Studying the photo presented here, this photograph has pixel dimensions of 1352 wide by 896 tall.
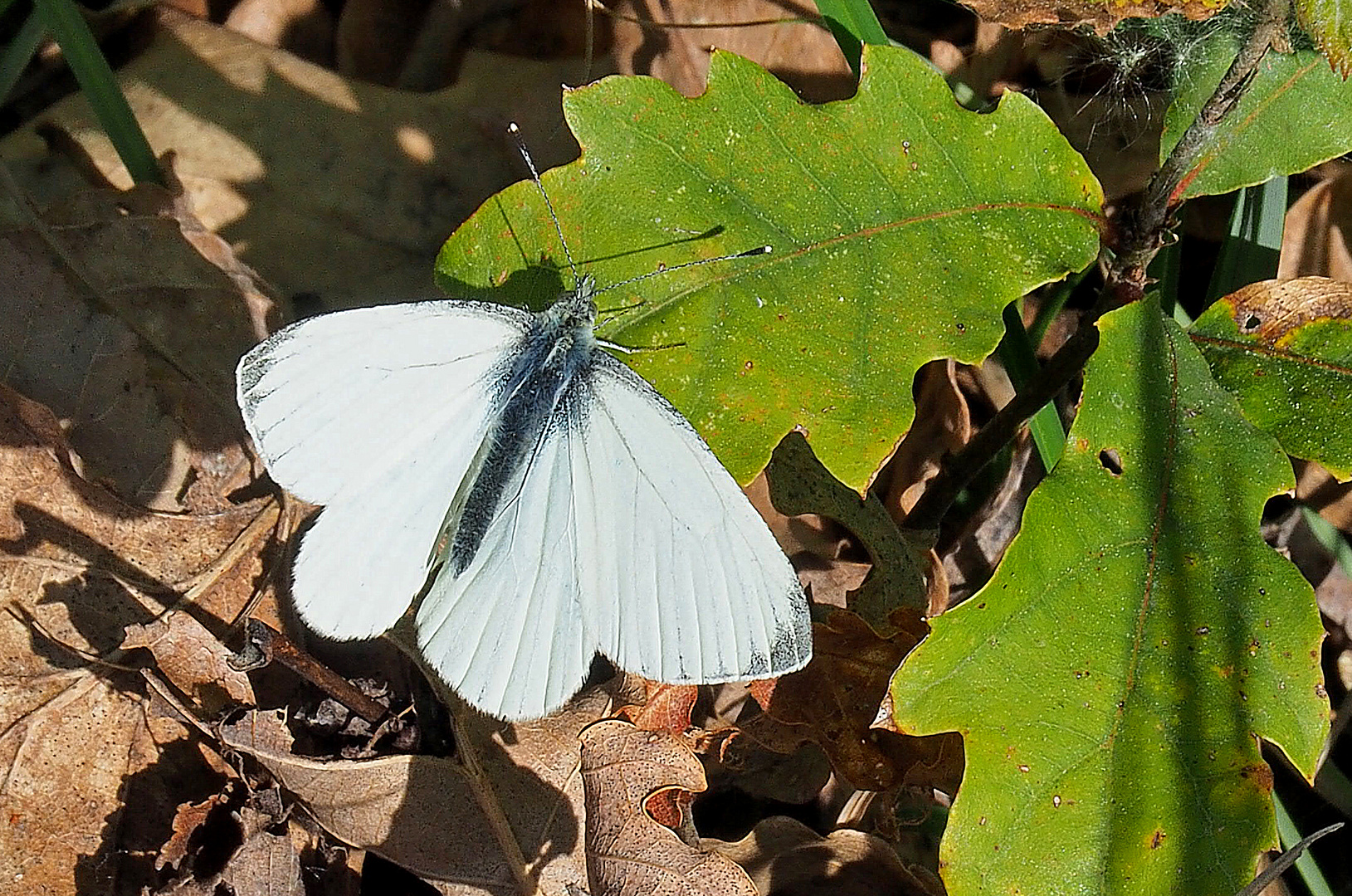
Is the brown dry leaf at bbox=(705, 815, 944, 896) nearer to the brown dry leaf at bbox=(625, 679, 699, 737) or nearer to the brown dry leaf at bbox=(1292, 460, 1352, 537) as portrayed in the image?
the brown dry leaf at bbox=(625, 679, 699, 737)

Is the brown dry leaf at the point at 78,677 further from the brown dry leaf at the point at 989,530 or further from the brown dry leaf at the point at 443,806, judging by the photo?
the brown dry leaf at the point at 989,530

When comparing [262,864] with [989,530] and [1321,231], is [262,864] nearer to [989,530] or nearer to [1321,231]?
[989,530]

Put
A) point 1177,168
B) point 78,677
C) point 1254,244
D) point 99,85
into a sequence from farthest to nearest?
1. point 1254,244
2. point 99,85
3. point 78,677
4. point 1177,168

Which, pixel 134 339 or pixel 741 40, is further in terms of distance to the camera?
pixel 741 40

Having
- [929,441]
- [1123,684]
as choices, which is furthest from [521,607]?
[929,441]

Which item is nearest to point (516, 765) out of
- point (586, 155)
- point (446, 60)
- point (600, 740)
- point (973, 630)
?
point (600, 740)

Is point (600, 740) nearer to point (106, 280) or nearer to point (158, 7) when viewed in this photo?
point (106, 280)
